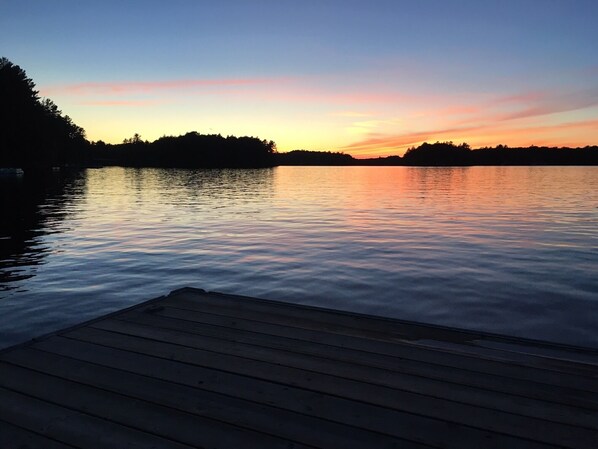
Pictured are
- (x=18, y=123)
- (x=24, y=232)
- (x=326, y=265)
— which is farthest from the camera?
(x=18, y=123)

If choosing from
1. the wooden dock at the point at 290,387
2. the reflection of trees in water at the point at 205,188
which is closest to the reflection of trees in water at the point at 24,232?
the wooden dock at the point at 290,387

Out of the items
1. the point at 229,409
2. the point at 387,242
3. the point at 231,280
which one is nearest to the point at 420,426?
the point at 229,409

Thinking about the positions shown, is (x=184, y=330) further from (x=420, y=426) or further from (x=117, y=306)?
(x=117, y=306)

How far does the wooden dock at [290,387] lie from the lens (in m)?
3.36

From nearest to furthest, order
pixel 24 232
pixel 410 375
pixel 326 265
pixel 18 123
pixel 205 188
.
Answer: pixel 410 375 → pixel 326 265 → pixel 24 232 → pixel 205 188 → pixel 18 123

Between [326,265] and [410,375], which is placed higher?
[410,375]

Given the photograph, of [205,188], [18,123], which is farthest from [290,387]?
[18,123]

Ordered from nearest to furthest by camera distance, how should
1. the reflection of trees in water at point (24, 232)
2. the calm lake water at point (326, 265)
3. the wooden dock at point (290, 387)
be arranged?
the wooden dock at point (290, 387), the calm lake water at point (326, 265), the reflection of trees in water at point (24, 232)

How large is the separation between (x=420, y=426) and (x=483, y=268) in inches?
439

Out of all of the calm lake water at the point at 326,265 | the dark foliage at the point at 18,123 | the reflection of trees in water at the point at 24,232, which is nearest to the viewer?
the calm lake water at the point at 326,265

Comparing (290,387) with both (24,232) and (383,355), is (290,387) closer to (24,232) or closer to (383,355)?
(383,355)

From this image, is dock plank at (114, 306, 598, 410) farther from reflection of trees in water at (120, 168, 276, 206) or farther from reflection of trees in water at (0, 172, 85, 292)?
reflection of trees in water at (120, 168, 276, 206)

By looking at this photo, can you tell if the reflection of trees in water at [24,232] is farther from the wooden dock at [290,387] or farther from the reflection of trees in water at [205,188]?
the reflection of trees in water at [205,188]

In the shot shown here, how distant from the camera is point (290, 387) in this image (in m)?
4.11
